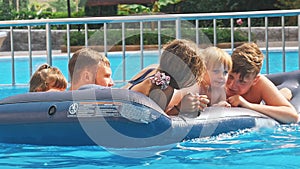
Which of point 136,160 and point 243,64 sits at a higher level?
point 243,64

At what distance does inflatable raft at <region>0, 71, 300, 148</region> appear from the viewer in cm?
390

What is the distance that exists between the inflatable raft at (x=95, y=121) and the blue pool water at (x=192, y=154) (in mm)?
59

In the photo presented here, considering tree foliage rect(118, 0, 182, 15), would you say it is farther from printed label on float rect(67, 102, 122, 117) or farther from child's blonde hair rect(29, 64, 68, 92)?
printed label on float rect(67, 102, 122, 117)

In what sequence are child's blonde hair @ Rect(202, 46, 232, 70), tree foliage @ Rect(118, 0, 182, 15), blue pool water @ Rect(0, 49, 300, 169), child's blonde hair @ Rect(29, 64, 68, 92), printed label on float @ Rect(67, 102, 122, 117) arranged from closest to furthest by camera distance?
blue pool water @ Rect(0, 49, 300, 169) < printed label on float @ Rect(67, 102, 122, 117) < child's blonde hair @ Rect(202, 46, 232, 70) < child's blonde hair @ Rect(29, 64, 68, 92) < tree foliage @ Rect(118, 0, 182, 15)

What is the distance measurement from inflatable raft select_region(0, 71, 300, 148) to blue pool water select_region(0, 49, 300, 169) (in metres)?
0.06

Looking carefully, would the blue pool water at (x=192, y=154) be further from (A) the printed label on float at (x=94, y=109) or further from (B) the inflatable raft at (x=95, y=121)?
(A) the printed label on float at (x=94, y=109)

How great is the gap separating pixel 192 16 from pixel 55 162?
324 centimetres

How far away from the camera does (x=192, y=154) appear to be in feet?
12.8

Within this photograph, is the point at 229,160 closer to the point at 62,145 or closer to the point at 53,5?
the point at 62,145

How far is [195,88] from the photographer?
14.1ft

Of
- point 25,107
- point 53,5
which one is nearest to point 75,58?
point 25,107

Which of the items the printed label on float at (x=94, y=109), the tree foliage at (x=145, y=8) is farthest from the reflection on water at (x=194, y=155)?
the tree foliage at (x=145, y=8)

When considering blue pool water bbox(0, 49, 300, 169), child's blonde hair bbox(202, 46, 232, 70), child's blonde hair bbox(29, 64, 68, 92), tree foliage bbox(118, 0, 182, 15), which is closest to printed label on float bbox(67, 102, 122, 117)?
blue pool water bbox(0, 49, 300, 169)

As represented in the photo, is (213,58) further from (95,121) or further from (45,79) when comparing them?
(45,79)
